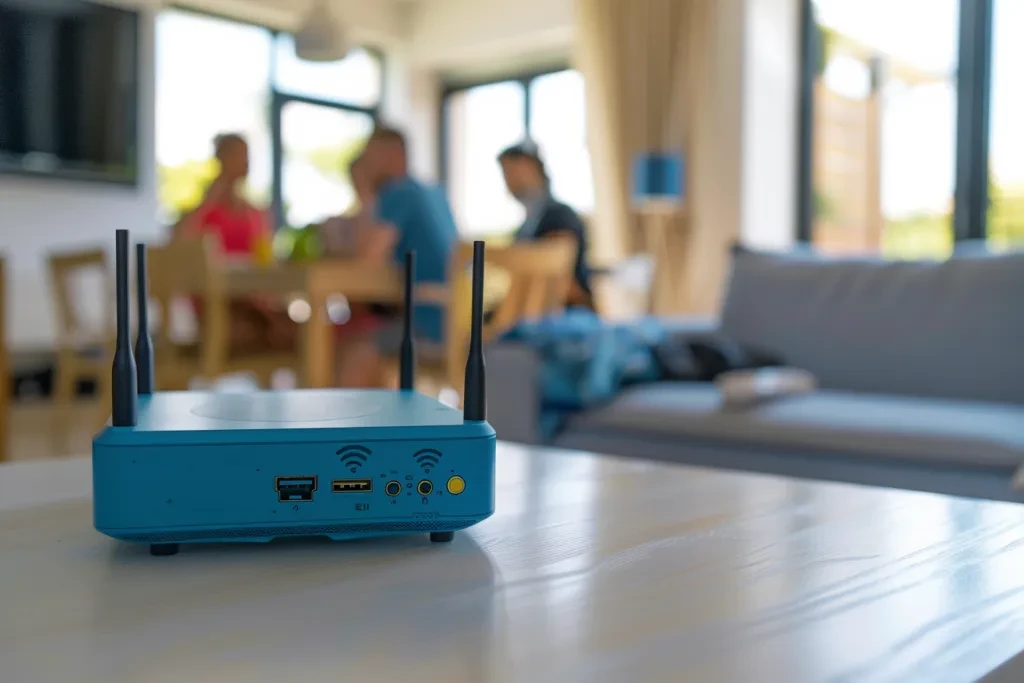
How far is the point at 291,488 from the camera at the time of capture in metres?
0.66

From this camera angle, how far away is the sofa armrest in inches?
94.3

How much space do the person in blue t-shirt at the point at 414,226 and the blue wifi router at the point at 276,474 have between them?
2534mm

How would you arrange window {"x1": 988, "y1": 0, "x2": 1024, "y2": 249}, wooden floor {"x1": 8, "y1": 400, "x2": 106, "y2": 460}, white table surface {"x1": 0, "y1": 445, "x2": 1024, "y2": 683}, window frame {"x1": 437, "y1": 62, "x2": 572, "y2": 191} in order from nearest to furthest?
white table surface {"x1": 0, "y1": 445, "x2": 1024, "y2": 683}, wooden floor {"x1": 8, "y1": 400, "x2": 106, "y2": 460}, window {"x1": 988, "y1": 0, "x2": 1024, "y2": 249}, window frame {"x1": 437, "y1": 62, "x2": 572, "y2": 191}

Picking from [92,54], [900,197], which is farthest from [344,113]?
[900,197]

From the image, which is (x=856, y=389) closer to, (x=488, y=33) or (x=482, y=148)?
(x=488, y=33)

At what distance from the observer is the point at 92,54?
5.41 metres

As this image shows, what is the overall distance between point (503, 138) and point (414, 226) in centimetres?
412

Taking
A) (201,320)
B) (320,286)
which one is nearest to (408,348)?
(320,286)

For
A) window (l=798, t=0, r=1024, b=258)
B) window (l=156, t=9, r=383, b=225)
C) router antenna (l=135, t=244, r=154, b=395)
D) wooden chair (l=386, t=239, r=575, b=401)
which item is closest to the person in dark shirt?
wooden chair (l=386, t=239, r=575, b=401)

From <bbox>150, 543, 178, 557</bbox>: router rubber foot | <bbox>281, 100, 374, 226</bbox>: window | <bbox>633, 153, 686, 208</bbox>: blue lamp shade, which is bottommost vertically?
<bbox>150, 543, 178, 557</bbox>: router rubber foot

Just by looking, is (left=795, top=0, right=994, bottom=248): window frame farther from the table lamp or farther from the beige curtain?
the table lamp

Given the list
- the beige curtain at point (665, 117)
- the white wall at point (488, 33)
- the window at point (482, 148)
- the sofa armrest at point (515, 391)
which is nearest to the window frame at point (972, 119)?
the beige curtain at point (665, 117)

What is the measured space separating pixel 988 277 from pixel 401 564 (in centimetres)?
215

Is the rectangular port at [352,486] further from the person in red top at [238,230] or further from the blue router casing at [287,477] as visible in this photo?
the person in red top at [238,230]
